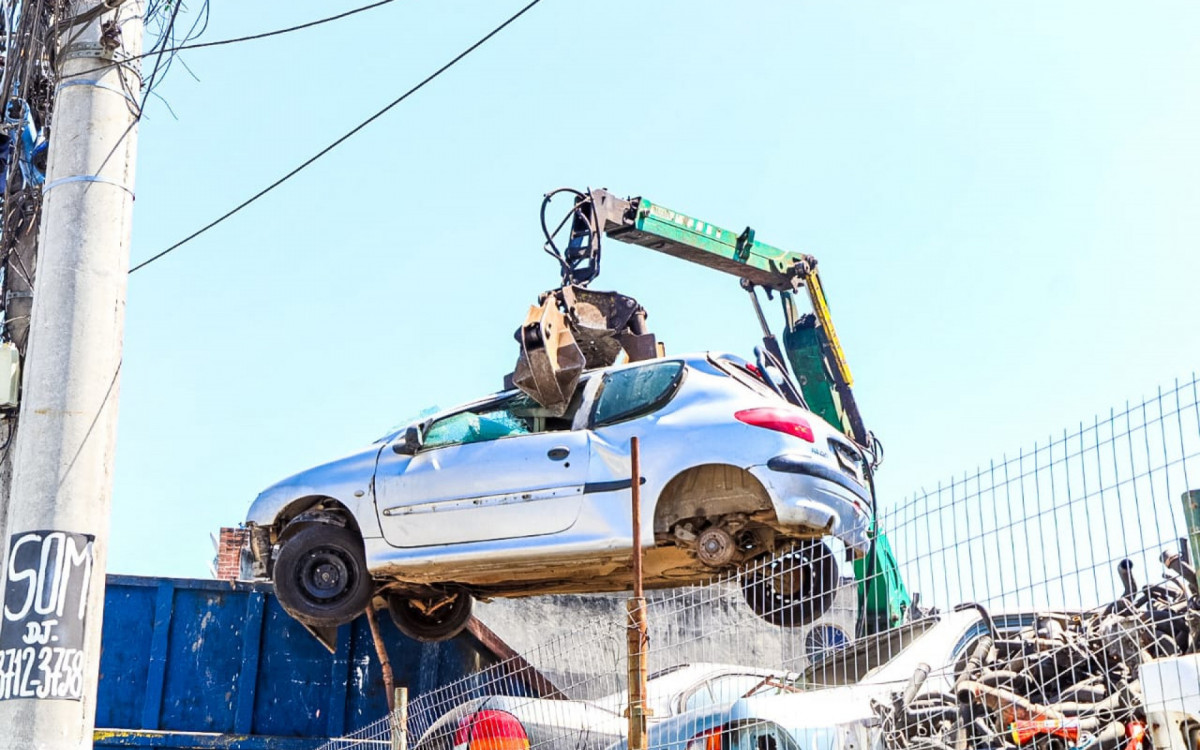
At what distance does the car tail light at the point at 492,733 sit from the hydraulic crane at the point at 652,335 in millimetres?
2167

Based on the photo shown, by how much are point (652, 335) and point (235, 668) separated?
169 inches

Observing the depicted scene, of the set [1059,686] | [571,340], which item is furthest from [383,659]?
[1059,686]

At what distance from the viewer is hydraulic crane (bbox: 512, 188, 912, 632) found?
1030 centimetres

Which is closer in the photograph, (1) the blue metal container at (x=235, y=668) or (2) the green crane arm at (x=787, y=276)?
(1) the blue metal container at (x=235, y=668)

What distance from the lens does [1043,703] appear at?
6.23m

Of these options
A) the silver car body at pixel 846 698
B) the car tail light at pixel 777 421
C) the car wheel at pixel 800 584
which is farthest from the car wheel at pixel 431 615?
the silver car body at pixel 846 698

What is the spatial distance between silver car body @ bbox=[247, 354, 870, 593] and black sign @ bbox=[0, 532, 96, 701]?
435 cm

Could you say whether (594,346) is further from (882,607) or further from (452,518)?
(882,607)

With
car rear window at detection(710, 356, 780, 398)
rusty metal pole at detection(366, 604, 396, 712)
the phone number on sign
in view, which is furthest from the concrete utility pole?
rusty metal pole at detection(366, 604, 396, 712)

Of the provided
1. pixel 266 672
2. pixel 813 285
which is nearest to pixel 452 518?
pixel 266 672

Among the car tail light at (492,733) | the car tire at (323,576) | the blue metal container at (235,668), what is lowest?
the car tail light at (492,733)

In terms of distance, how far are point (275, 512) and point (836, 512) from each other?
4181mm

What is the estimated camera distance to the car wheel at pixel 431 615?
1125 cm

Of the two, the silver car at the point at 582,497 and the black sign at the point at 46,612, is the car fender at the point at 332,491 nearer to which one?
the silver car at the point at 582,497
